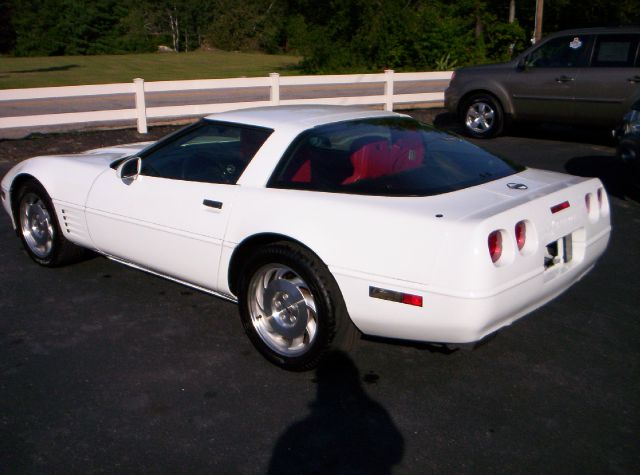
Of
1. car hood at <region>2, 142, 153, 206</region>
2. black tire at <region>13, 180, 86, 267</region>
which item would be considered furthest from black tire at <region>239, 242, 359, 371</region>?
black tire at <region>13, 180, 86, 267</region>

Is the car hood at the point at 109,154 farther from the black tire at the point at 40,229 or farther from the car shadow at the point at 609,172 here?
the car shadow at the point at 609,172

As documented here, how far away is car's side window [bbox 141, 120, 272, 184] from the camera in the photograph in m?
4.51

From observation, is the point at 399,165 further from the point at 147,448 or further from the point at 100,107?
the point at 100,107

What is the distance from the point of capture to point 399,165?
4258mm

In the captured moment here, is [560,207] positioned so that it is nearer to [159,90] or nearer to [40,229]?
[40,229]

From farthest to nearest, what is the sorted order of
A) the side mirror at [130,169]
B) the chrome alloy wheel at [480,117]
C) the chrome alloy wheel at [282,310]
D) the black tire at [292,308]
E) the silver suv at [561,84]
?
the chrome alloy wheel at [480,117] → the silver suv at [561,84] → the side mirror at [130,169] → the chrome alloy wheel at [282,310] → the black tire at [292,308]

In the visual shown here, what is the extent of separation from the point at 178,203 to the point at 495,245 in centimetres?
198

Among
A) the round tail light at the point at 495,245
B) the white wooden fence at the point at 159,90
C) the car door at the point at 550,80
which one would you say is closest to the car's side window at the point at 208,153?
the round tail light at the point at 495,245

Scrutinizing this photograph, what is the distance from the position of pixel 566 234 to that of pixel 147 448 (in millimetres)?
2382

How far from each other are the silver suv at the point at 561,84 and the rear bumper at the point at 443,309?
26.7ft

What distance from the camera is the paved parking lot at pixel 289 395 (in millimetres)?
3326

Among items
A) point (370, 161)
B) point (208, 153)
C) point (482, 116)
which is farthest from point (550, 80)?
point (370, 161)

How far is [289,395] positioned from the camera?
389 cm

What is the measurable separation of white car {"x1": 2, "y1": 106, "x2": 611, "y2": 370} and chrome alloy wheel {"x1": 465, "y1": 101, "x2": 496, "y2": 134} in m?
7.88
